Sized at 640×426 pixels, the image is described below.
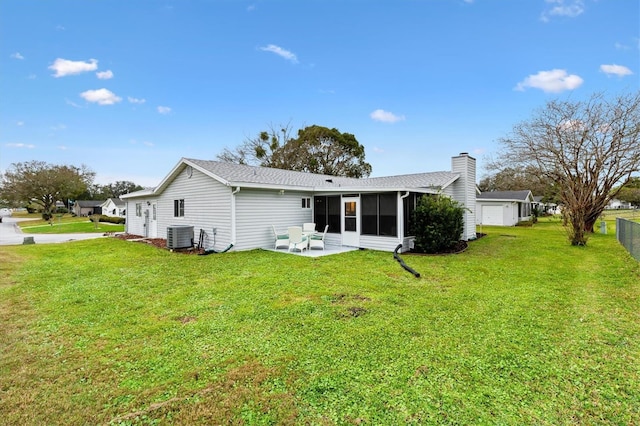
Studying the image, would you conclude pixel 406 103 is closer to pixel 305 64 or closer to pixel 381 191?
pixel 305 64

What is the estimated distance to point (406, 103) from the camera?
17.0 meters

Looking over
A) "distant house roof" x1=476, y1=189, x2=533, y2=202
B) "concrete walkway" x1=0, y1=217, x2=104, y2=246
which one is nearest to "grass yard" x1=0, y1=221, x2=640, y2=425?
"concrete walkway" x1=0, y1=217, x2=104, y2=246

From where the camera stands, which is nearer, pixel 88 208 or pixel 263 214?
pixel 263 214

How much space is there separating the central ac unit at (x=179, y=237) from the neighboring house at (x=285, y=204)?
35cm

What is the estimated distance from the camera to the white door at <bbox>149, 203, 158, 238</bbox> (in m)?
15.4

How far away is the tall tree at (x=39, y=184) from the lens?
3950 centimetres

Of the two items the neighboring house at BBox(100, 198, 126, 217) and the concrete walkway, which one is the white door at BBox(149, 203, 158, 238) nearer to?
the concrete walkway

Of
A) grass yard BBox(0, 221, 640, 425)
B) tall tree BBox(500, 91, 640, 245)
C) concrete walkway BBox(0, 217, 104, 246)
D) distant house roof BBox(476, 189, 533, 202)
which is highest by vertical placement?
tall tree BBox(500, 91, 640, 245)

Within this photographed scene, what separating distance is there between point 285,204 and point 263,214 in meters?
1.07

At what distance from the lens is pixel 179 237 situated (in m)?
11.6

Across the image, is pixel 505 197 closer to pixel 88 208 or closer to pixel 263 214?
pixel 263 214

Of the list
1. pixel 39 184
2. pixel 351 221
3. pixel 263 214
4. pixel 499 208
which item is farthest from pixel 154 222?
pixel 39 184

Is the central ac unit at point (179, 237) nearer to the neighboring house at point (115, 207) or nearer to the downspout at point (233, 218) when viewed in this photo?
the downspout at point (233, 218)

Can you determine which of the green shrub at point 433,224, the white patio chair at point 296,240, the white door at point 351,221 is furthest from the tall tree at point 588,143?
the white patio chair at point 296,240
